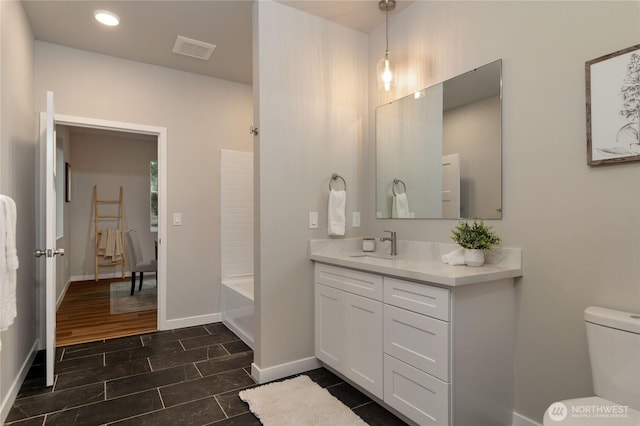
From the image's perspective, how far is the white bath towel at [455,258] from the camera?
6.37 ft

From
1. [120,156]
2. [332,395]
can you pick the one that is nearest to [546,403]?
[332,395]

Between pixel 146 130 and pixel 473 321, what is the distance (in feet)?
10.7

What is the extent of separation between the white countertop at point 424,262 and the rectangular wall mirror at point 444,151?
214 mm

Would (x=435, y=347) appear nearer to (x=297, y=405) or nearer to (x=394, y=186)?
(x=297, y=405)

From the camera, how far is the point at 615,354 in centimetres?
134

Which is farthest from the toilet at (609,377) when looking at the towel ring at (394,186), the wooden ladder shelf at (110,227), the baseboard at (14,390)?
the wooden ladder shelf at (110,227)

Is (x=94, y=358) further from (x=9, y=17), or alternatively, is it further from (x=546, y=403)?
(x=546, y=403)

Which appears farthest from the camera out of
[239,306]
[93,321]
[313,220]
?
[93,321]

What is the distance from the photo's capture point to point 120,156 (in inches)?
255

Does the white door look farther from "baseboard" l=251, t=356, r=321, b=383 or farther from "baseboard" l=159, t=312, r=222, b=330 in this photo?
"baseboard" l=251, t=356, r=321, b=383

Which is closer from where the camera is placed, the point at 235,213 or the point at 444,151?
the point at 444,151

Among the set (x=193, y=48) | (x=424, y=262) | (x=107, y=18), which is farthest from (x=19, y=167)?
(x=424, y=262)

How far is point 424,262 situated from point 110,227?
6.18 metres

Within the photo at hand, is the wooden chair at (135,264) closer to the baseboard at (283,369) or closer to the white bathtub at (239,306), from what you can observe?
the white bathtub at (239,306)
